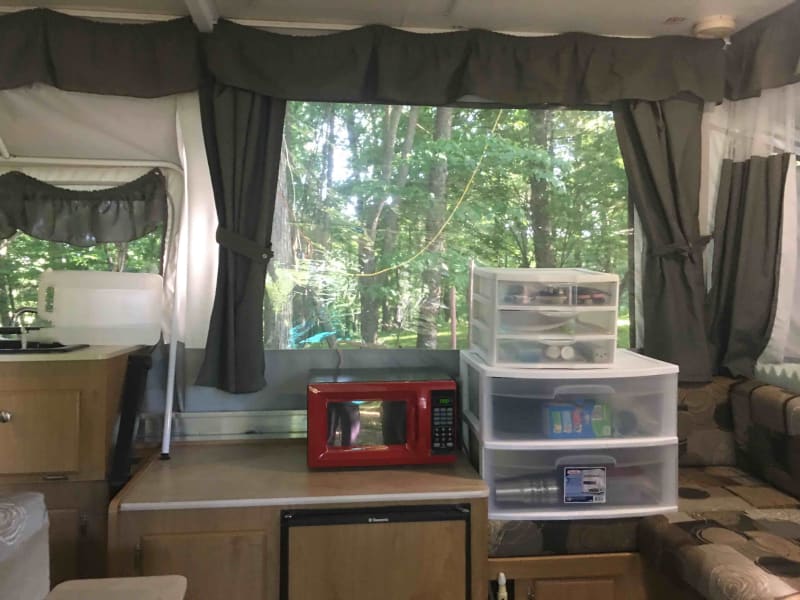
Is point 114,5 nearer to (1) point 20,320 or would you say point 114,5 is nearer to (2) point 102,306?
(2) point 102,306

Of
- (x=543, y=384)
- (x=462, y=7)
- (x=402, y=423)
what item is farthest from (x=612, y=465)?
(x=462, y=7)

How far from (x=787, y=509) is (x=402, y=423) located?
119 centimetres

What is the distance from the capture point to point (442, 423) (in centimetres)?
187

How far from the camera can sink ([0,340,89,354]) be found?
5.71 feet

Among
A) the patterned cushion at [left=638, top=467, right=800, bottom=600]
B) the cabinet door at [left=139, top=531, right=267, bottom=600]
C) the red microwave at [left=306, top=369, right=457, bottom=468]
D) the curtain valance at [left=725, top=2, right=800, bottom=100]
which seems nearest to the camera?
the patterned cushion at [left=638, top=467, right=800, bottom=600]

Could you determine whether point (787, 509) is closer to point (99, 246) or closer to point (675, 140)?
point (675, 140)

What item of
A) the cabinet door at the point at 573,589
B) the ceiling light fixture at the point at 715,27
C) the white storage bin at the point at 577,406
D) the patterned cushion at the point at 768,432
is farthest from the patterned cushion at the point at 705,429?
the ceiling light fixture at the point at 715,27

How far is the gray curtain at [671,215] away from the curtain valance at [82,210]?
5.75 ft

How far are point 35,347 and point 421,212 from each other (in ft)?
4.49

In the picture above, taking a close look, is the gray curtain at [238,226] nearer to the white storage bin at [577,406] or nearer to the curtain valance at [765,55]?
the white storage bin at [577,406]

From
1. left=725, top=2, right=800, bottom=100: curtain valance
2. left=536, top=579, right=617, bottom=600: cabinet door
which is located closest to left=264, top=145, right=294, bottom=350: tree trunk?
left=536, top=579, right=617, bottom=600: cabinet door

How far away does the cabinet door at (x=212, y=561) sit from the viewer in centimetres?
160

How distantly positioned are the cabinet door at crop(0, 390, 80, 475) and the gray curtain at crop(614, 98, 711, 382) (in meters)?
1.99

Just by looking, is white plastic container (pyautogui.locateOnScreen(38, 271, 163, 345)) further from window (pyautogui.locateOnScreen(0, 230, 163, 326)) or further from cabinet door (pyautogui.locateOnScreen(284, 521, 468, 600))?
cabinet door (pyautogui.locateOnScreen(284, 521, 468, 600))
